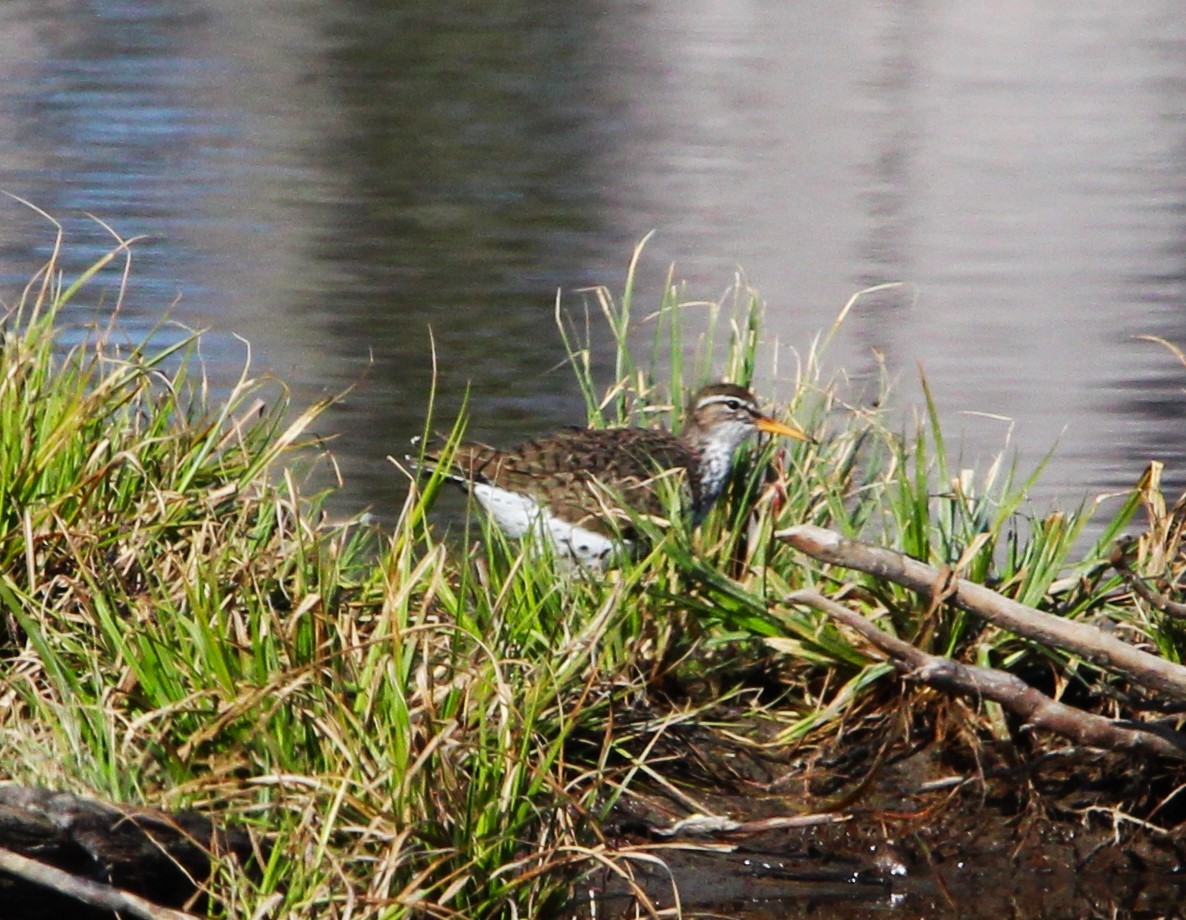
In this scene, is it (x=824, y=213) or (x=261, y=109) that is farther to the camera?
(x=261, y=109)

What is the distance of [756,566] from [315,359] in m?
4.77

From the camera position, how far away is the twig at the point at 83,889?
379cm

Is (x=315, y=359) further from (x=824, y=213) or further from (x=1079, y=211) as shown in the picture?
(x=1079, y=211)

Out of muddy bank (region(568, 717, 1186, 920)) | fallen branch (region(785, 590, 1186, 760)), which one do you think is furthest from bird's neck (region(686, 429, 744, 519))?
fallen branch (region(785, 590, 1186, 760))

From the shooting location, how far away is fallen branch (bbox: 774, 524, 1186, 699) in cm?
447

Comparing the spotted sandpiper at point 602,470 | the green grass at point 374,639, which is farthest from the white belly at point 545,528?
the green grass at point 374,639

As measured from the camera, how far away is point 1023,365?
10938mm

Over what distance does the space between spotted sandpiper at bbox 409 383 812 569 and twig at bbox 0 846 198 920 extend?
2311 mm

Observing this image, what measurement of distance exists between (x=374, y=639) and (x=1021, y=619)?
4.73 ft

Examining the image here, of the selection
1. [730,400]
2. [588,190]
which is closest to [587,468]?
[730,400]

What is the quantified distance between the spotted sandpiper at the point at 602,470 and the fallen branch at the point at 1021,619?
58.7 inches

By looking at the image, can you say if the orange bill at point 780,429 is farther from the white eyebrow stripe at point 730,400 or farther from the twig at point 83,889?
the twig at point 83,889

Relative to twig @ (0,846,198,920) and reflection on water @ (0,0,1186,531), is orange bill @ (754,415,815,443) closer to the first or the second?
reflection on water @ (0,0,1186,531)

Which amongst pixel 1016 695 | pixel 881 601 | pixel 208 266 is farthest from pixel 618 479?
pixel 208 266
